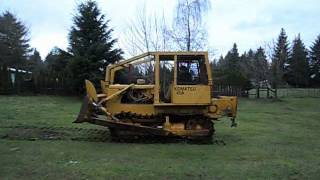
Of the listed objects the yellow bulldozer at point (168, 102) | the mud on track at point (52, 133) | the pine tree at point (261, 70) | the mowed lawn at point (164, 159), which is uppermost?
the pine tree at point (261, 70)

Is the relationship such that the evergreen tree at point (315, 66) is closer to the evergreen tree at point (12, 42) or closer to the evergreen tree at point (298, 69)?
the evergreen tree at point (298, 69)

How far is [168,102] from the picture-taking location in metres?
14.6

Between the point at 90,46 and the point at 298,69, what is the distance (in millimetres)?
53206

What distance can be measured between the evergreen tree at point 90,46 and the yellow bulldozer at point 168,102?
22.6m

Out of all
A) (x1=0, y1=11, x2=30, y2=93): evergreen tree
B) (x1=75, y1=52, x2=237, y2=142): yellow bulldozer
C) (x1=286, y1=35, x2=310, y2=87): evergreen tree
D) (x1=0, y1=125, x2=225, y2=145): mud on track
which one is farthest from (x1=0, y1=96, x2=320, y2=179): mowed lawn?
(x1=286, y1=35, x2=310, y2=87): evergreen tree

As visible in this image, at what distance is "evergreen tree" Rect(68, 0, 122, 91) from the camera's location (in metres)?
38.2

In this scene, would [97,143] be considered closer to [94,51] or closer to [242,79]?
[94,51]


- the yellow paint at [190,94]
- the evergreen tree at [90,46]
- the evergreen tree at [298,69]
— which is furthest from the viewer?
the evergreen tree at [298,69]

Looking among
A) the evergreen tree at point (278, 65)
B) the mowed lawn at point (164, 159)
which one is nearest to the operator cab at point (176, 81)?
the mowed lawn at point (164, 159)

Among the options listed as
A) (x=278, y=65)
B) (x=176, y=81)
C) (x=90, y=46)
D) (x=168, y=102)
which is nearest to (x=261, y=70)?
(x=278, y=65)

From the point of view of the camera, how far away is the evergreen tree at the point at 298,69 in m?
84.4

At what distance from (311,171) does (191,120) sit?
5475mm

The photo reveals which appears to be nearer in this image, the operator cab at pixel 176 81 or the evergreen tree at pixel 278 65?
the operator cab at pixel 176 81

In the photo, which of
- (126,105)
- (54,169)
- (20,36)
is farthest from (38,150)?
(20,36)
